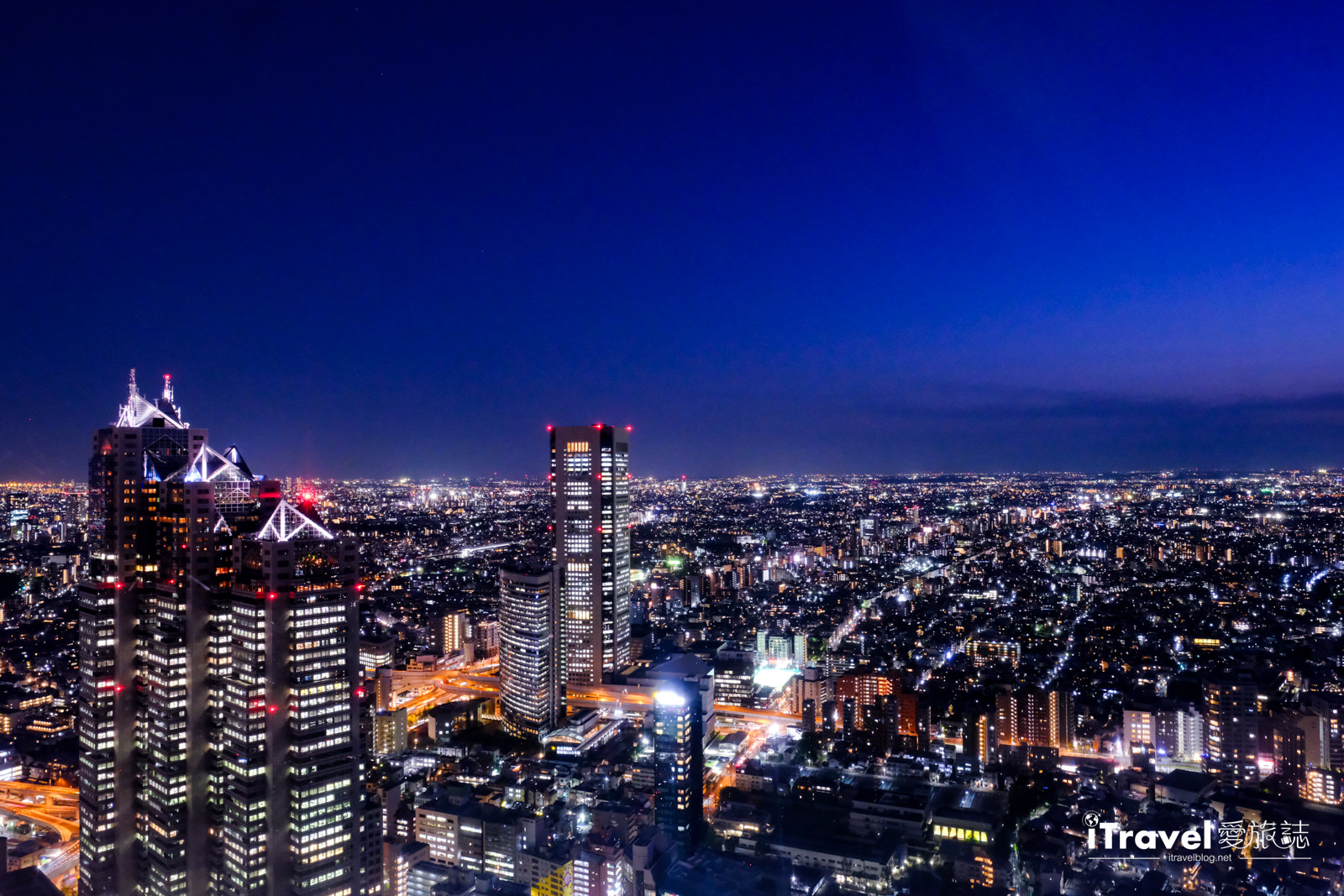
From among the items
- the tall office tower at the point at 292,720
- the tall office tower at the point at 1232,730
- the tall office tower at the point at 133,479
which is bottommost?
the tall office tower at the point at 1232,730

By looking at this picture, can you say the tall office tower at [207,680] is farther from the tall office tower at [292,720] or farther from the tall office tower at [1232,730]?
the tall office tower at [1232,730]

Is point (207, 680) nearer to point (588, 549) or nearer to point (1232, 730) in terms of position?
point (588, 549)

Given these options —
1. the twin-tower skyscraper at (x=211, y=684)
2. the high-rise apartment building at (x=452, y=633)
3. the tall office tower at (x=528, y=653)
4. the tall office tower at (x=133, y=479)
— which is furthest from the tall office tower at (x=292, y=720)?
the high-rise apartment building at (x=452, y=633)

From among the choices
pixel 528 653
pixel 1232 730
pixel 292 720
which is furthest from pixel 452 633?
pixel 1232 730

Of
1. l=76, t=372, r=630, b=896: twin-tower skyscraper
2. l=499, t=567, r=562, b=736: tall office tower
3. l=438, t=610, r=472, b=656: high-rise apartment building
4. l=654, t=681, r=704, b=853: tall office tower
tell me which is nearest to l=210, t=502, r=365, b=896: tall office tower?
l=76, t=372, r=630, b=896: twin-tower skyscraper

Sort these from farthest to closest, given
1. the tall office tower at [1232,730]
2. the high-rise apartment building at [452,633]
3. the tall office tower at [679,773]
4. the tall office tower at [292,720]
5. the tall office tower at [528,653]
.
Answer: the high-rise apartment building at [452,633], the tall office tower at [528,653], the tall office tower at [1232,730], the tall office tower at [679,773], the tall office tower at [292,720]

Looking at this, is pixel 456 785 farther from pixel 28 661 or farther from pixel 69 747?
pixel 28 661

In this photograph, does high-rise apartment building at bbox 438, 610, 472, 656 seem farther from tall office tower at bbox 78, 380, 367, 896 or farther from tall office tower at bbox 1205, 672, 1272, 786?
tall office tower at bbox 1205, 672, 1272, 786
